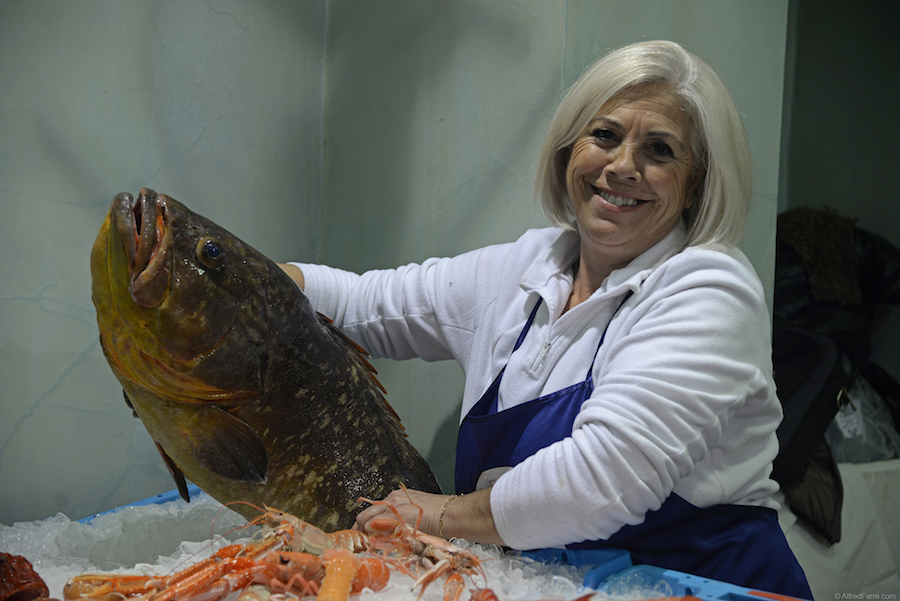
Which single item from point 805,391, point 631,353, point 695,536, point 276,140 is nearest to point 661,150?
point 631,353

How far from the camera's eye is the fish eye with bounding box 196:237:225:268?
1.61 meters

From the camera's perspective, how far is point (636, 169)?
192cm

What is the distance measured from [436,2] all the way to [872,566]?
356cm

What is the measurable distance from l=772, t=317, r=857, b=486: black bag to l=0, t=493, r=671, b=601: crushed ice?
7.13 feet

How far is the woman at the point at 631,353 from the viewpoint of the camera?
157 cm

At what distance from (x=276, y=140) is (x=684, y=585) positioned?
264cm

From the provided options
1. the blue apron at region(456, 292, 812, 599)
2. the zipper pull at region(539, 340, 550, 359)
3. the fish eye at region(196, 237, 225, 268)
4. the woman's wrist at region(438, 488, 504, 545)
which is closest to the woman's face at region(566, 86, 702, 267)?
the blue apron at region(456, 292, 812, 599)

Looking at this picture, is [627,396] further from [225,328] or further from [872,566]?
[872,566]

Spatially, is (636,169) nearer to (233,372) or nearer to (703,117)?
(703,117)

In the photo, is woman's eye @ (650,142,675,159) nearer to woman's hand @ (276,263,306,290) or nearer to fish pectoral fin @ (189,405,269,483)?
woman's hand @ (276,263,306,290)

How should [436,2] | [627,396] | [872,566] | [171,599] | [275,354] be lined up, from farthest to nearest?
[872,566] < [436,2] < [275,354] < [627,396] < [171,599]

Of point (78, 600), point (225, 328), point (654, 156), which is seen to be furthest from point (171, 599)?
point (654, 156)

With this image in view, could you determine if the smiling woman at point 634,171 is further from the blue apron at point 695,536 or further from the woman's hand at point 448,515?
the woman's hand at point 448,515

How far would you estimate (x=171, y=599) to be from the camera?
1.18 meters
